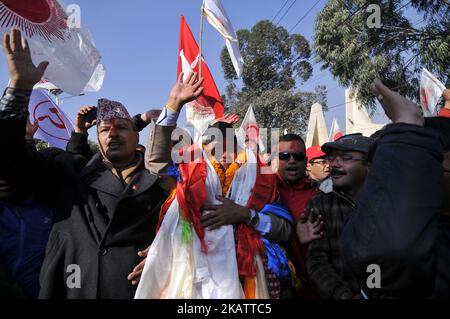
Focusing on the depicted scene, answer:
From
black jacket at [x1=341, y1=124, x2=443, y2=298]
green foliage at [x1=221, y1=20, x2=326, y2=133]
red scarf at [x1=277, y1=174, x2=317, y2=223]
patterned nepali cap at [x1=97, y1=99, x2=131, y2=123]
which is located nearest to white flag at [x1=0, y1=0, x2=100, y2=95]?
patterned nepali cap at [x1=97, y1=99, x2=131, y2=123]

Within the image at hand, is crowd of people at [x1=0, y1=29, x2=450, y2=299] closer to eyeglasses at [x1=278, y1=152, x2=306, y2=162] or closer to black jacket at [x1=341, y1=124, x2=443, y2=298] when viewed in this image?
eyeglasses at [x1=278, y1=152, x2=306, y2=162]

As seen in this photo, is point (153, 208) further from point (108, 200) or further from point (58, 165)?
point (58, 165)

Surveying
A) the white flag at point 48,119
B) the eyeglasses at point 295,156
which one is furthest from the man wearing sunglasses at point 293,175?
the white flag at point 48,119

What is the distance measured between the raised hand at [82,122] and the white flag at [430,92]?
3940 mm

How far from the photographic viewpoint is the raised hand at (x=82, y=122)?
9.37ft

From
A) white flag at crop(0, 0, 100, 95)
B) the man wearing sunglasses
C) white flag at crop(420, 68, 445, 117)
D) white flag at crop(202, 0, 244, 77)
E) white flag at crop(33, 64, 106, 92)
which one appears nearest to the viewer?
white flag at crop(0, 0, 100, 95)

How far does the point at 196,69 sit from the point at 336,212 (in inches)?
117

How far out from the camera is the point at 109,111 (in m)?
2.36

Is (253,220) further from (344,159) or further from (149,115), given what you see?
(149,115)

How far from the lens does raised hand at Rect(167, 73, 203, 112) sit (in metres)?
1.96

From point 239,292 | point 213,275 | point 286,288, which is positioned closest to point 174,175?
A: point 213,275

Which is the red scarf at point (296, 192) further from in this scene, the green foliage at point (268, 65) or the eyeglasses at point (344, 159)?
the green foliage at point (268, 65)

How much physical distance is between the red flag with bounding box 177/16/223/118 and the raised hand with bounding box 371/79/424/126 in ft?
11.3
